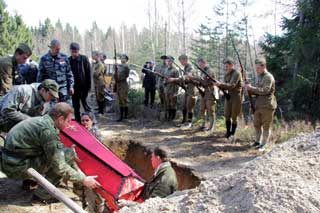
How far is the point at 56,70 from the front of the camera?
6883mm

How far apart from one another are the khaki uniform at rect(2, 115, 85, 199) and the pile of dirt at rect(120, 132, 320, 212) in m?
1.25

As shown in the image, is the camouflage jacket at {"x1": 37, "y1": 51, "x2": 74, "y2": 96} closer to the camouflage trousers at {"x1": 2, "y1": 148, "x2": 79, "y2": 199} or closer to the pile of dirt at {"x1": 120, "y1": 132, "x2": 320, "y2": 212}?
the camouflage trousers at {"x1": 2, "y1": 148, "x2": 79, "y2": 199}

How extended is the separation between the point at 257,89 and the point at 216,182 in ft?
14.9

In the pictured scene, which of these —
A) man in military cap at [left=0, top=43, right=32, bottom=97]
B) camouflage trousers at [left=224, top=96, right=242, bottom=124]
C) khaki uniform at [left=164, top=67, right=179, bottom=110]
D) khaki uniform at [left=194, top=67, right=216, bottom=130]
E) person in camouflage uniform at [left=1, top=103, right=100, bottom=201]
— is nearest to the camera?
person in camouflage uniform at [left=1, top=103, right=100, bottom=201]

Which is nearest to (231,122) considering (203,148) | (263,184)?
(203,148)

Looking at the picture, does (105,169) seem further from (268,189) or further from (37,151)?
(268,189)

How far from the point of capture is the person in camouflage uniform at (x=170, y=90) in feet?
34.3

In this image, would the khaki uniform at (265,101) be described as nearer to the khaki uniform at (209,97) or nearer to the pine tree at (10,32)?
the khaki uniform at (209,97)

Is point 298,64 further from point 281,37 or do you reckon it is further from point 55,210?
point 55,210

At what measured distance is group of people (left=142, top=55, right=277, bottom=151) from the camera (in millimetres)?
7410

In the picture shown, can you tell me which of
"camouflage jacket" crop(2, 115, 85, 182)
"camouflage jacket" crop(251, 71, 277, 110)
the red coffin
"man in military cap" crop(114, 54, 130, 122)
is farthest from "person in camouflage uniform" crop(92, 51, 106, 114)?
"camouflage jacket" crop(2, 115, 85, 182)

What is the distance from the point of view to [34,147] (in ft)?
14.4

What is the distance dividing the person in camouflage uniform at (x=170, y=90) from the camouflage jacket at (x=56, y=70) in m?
3.74

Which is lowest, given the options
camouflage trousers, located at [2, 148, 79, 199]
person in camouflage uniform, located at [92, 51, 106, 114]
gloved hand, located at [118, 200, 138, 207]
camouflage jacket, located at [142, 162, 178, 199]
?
gloved hand, located at [118, 200, 138, 207]
